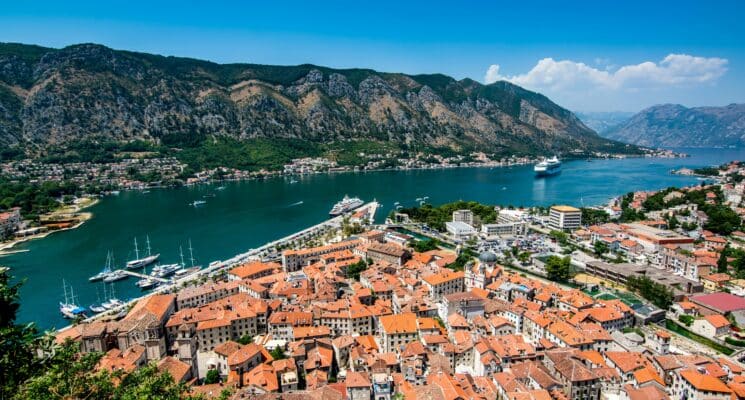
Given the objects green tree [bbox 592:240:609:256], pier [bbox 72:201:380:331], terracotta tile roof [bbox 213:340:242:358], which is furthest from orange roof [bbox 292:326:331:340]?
green tree [bbox 592:240:609:256]

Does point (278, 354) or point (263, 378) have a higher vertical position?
point (263, 378)

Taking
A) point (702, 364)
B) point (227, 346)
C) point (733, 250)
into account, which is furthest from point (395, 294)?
point (733, 250)

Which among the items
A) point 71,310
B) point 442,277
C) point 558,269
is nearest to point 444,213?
point 558,269

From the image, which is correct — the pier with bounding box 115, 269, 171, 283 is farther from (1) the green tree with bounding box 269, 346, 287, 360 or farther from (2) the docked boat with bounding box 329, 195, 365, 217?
(2) the docked boat with bounding box 329, 195, 365, 217

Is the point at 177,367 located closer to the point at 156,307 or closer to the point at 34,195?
the point at 156,307

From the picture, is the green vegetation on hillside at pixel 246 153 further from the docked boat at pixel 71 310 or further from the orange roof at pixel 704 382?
the orange roof at pixel 704 382

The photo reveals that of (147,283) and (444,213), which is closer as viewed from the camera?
(147,283)

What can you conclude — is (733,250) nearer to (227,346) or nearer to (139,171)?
(227,346)
